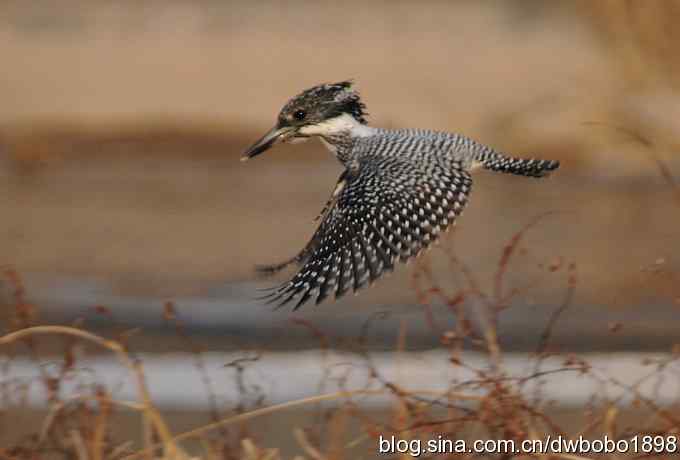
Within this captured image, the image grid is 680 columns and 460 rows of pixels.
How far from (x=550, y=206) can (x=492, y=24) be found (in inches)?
143

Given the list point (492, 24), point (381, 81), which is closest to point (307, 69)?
point (381, 81)

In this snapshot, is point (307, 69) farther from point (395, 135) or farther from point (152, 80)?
point (395, 135)

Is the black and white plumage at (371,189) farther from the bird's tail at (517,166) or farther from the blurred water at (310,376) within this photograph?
the blurred water at (310,376)

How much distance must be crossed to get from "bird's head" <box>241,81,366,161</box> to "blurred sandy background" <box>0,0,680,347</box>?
2972mm

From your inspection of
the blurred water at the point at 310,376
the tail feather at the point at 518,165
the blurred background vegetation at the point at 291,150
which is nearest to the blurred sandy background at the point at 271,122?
the blurred background vegetation at the point at 291,150

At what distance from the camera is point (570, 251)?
1063 cm

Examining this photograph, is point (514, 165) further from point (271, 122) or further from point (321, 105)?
point (271, 122)

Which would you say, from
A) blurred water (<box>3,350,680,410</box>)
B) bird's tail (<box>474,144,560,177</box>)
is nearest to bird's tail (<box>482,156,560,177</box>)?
bird's tail (<box>474,144,560,177</box>)

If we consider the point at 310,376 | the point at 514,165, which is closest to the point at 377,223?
the point at 514,165

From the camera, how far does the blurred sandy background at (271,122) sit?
399 inches

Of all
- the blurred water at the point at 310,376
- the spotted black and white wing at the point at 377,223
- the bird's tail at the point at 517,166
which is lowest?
the blurred water at the point at 310,376

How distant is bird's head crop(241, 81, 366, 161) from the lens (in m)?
6.20

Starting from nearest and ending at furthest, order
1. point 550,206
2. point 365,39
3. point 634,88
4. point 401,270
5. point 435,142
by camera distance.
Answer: point 435,142 < point 401,270 < point 550,206 < point 634,88 < point 365,39

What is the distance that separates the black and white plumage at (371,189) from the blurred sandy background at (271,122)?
3.01 m
